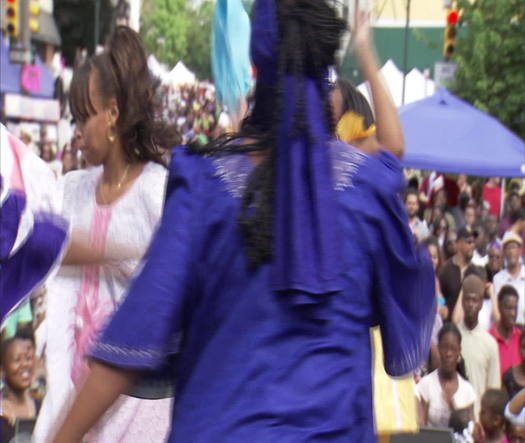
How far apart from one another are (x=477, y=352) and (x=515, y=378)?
0.30 m

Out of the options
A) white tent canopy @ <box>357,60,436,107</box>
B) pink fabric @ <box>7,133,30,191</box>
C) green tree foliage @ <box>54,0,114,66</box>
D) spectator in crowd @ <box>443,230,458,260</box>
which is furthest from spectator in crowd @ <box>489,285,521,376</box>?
green tree foliage @ <box>54,0,114,66</box>

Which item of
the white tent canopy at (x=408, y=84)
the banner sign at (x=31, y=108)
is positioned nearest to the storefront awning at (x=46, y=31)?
the banner sign at (x=31, y=108)

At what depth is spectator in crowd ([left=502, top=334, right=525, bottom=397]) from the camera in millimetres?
8500

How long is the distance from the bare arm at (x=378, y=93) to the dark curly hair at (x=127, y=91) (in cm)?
117

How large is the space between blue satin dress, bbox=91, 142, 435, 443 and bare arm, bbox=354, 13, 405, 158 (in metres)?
0.72

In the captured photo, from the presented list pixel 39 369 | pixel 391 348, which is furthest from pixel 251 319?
pixel 39 369

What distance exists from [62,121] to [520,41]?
9975 mm

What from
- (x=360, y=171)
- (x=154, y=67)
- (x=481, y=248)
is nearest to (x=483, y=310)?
(x=481, y=248)

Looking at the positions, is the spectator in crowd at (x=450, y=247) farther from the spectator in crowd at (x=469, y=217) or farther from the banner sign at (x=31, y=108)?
the banner sign at (x=31, y=108)

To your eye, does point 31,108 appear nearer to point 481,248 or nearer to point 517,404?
point 481,248

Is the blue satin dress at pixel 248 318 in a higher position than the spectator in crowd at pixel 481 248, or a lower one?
higher

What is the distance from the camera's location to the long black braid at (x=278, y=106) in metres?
2.80

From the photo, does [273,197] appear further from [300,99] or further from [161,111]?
[161,111]

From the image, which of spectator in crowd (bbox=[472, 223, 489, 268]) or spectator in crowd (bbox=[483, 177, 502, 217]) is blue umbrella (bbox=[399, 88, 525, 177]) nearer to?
spectator in crowd (bbox=[472, 223, 489, 268])
